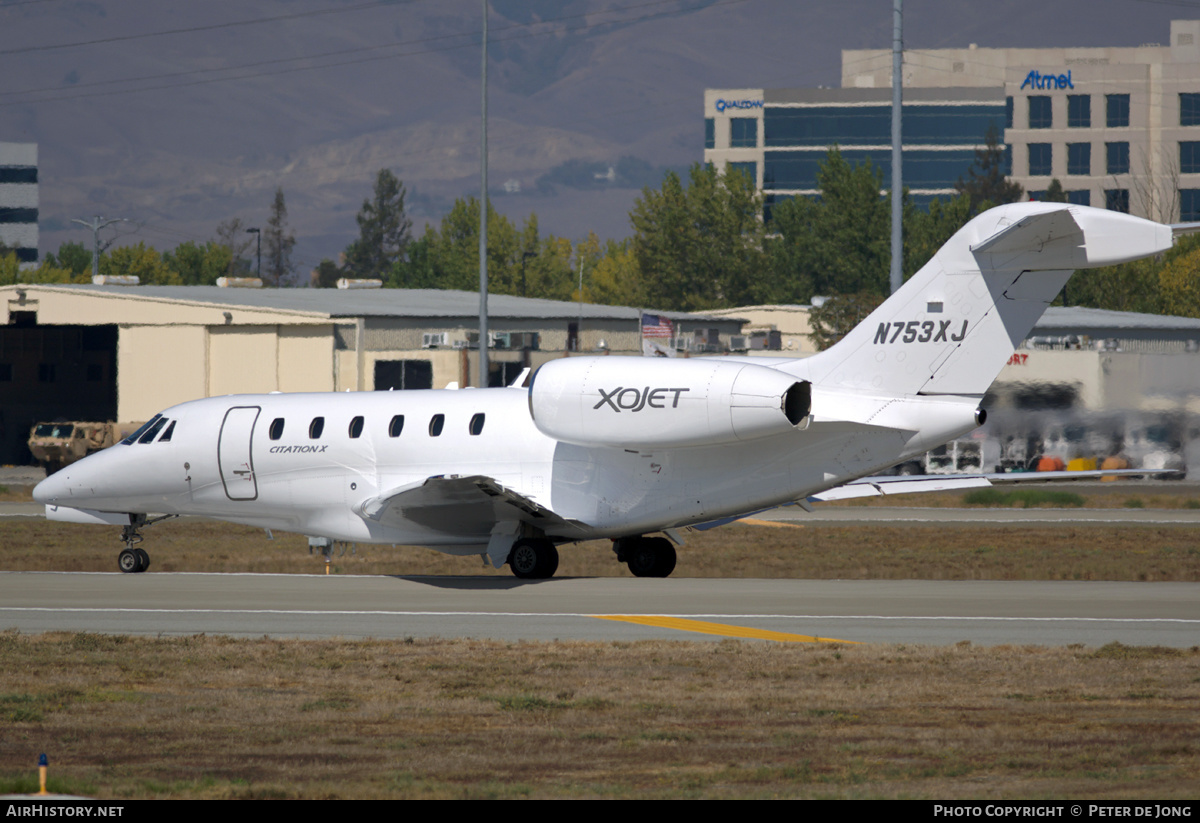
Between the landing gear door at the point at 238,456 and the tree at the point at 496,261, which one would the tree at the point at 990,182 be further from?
the landing gear door at the point at 238,456

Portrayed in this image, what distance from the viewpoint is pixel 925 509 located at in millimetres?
43688

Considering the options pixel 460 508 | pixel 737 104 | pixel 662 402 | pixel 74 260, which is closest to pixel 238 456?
pixel 460 508

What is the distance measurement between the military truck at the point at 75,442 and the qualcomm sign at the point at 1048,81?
126054 millimetres

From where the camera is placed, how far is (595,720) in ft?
40.6

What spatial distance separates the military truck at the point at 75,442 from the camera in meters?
58.1

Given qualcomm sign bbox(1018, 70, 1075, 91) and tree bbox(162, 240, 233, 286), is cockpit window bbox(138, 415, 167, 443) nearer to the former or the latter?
tree bbox(162, 240, 233, 286)

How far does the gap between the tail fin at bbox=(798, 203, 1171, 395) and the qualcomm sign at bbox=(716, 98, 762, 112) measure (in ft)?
509

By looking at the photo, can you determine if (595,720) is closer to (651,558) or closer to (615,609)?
(615,609)

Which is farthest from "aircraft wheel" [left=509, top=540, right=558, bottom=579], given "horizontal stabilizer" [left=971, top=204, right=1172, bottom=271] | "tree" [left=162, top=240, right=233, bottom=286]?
"tree" [left=162, top=240, right=233, bottom=286]

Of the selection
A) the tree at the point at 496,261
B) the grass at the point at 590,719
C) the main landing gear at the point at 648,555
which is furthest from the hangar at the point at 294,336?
the tree at the point at 496,261

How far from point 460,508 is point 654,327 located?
32.8 metres

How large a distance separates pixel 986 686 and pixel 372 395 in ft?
44.6

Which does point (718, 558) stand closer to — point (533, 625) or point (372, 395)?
point (372, 395)

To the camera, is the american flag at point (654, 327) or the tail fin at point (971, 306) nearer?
the tail fin at point (971, 306)
